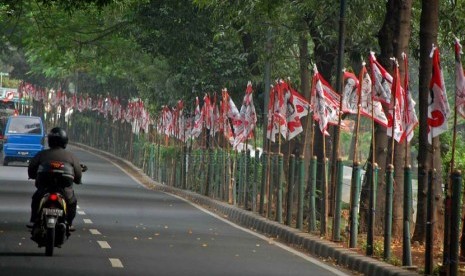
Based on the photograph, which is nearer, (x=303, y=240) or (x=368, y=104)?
(x=303, y=240)

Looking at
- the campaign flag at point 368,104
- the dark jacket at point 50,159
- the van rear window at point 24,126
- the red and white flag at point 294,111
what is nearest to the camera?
the dark jacket at point 50,159

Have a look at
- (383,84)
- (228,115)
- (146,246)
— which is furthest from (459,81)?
(228,115)

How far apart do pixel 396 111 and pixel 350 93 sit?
146 inches

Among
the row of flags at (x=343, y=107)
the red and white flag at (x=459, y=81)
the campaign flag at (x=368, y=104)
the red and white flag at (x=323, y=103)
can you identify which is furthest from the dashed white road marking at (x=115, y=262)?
the red and white flag at (x=323, y=103)

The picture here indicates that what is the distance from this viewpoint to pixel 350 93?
2719 cm

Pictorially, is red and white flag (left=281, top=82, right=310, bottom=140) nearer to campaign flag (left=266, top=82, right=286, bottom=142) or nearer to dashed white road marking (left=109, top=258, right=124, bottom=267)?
campaign flag (left=266, top=82, right=286, bottom=142)

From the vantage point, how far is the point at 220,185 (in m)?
36.1

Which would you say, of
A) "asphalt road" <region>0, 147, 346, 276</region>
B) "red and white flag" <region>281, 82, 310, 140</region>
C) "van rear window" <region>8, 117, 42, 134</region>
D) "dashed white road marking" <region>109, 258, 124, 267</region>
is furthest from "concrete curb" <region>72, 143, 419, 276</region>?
"van rear window" <region>8, 117, 42, 134</region>

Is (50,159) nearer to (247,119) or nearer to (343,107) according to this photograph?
(343,107)

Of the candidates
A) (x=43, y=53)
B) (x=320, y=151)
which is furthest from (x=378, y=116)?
(x=43, y=53)

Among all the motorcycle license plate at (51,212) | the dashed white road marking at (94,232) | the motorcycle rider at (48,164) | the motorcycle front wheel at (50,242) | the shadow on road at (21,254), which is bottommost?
the dashed white road marking at (94,232)

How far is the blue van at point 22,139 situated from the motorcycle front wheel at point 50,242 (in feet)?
128

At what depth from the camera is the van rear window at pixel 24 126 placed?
58.2m

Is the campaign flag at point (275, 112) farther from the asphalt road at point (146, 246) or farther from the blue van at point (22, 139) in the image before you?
the blue van at point (22, 139)
